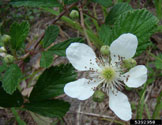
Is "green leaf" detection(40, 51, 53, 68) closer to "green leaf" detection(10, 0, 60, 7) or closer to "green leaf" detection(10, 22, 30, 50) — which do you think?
"green leaf" detection(10, 22, 30, 50)

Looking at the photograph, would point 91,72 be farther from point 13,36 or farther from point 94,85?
point 13,36

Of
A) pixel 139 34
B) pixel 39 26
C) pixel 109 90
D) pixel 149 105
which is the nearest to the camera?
pixel 139 34

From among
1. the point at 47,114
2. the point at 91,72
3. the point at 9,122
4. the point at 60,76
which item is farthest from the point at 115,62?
the point at 9,122

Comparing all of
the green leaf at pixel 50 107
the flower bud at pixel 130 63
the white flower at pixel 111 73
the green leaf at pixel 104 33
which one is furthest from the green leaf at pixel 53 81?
the flower bud at pixel 130 63

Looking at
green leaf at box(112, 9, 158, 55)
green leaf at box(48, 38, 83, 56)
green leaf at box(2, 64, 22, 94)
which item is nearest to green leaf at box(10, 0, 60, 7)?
green leaf at box(48, 38, 83, 56)

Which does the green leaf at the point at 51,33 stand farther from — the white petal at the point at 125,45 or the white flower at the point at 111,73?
the white petal at the point at 125,45

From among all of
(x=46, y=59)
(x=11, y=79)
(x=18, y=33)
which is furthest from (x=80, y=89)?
(x=18, y=33)

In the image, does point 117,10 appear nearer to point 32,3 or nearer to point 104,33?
point 104,33

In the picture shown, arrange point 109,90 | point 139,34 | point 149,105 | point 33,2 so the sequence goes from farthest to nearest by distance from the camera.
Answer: point 149,105 < point 33,2 < point 109,90 < point 139,34

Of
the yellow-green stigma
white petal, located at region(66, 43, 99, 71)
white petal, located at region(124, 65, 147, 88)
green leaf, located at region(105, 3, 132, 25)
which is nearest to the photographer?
white petal, located at region(124, 65, 147, 88)
